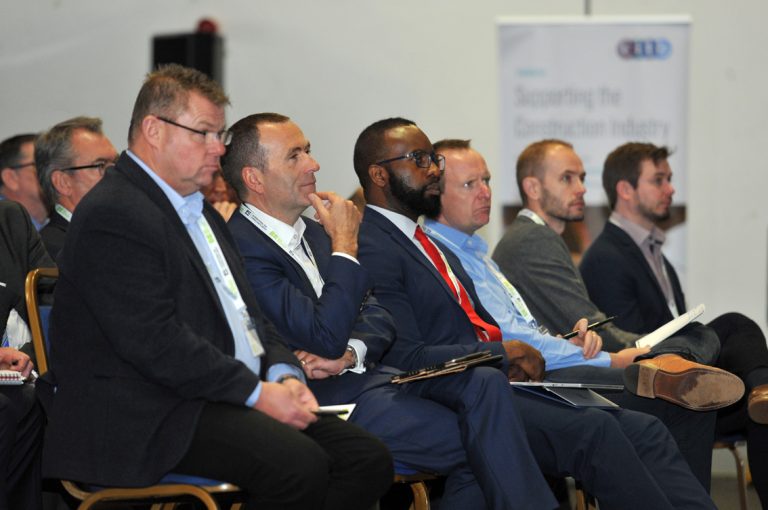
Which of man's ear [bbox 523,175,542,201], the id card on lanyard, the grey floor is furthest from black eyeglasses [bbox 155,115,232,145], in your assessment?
the grey floor

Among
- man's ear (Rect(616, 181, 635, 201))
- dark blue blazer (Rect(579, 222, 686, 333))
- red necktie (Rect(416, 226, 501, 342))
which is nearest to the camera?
red necktie (Rect(416, 226, 501, 342))

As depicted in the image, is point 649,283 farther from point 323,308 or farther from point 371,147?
point 323,308

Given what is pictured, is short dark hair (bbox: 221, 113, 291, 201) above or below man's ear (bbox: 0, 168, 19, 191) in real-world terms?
above

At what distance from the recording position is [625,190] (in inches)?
195

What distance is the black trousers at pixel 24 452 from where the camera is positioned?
297 centimetres

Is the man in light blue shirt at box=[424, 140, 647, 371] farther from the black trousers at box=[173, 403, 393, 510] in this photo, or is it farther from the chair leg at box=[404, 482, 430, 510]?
Answer: the black trousers at box=[173, 403, 393, 510]

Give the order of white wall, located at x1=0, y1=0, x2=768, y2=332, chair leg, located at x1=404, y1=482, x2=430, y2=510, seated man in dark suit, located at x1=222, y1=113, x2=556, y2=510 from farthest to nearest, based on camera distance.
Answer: white wall, located at x1=0, y1=0, x2=768, y2=332
chair leg, located at x1=404, y1=482, x2=430, y2=510
seated man in dark suit, located at x1=222, y1=113, x2=556, y2=510

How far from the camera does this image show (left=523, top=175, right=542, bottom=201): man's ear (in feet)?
14.8

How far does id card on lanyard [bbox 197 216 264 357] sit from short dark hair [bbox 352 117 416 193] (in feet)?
3.54

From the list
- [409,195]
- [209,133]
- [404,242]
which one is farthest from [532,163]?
[209,133]

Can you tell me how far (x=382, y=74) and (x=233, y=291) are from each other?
4285 millimetres

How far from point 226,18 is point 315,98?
0.80 metres

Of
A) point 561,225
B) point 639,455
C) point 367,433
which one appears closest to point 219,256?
point 367,433

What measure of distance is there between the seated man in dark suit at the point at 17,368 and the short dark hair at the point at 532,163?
6.99 feet
